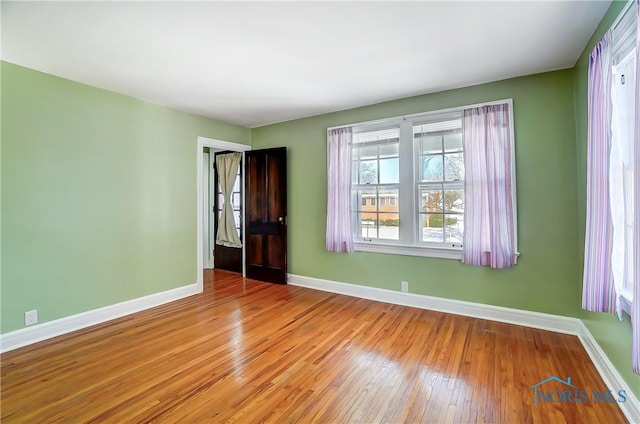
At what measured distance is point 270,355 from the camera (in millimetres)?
2428

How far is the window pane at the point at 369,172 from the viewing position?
393 centimetres

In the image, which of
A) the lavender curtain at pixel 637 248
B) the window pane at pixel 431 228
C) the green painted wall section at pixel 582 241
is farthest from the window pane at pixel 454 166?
the lavender curtain at pixel 637 248

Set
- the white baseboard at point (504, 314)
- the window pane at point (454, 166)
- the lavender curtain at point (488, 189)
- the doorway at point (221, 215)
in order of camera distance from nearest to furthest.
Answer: the white baseboard at point (504, 314), the lavender curtain at point (488, 189), the window pane at point (454, 166), the doorway at point (221, 215)

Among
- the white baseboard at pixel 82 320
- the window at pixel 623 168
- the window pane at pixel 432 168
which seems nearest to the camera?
the window at pixel 623 168

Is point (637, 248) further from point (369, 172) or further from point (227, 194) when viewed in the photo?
point (227, 194)

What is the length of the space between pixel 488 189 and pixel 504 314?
1.36 meters

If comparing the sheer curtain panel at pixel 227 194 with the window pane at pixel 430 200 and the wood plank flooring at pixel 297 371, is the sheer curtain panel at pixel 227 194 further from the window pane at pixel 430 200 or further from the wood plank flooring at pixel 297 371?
the window pane at pixel 430 200

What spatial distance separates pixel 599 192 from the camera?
1.89 m

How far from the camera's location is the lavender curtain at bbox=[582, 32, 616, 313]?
1826mm

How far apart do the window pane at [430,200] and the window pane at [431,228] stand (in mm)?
77

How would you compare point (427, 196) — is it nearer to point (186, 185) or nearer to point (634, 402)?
point (634, 402)

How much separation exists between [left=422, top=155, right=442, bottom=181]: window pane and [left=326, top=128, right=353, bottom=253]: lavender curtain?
3.27ft

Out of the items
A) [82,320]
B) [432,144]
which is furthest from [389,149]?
[82,320]

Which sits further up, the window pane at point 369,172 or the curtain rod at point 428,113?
the curtain rod at point 428,113
